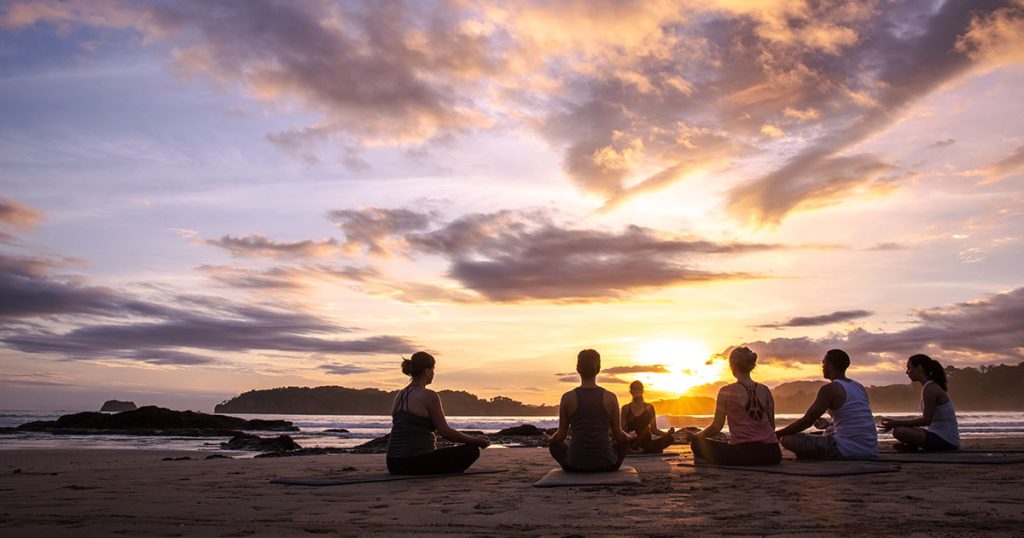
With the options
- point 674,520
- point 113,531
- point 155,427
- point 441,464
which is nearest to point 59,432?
point 155,427

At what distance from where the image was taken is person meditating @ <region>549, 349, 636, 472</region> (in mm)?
9164

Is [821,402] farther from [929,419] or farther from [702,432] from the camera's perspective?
[929,419]

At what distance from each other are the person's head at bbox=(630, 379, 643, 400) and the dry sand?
205 inches

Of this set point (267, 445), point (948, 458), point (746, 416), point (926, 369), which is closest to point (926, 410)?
point (926, 369)

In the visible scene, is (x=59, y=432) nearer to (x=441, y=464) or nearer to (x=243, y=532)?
(x=441, y=464)

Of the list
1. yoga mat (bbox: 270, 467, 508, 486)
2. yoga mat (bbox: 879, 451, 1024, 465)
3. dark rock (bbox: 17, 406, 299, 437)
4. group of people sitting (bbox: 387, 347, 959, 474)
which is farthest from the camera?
dark rock (bbox: 17, 406, 299, 437)

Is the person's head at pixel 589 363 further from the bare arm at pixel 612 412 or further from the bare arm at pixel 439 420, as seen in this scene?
the bare arm at pixel 439 420

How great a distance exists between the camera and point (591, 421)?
361 inches

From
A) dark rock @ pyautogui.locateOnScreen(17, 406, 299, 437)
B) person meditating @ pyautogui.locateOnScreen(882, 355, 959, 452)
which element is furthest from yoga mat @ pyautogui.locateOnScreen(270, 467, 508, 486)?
dark rock @ pyautogui.locateOnScreen(17, 406, 299, 437)

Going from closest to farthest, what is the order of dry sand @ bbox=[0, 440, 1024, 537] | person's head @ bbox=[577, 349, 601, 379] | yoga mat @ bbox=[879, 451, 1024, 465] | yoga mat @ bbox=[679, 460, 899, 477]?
1. dry sand @ bbox=[0, 440, 1024, 537]
2. yoga mat @ bbox=[679, 460, 899, 477]
3. person's head @ bbox=[577, 349, 601, 379]
4. yoga mat @ bbox=[879, 451, 1024, 465]

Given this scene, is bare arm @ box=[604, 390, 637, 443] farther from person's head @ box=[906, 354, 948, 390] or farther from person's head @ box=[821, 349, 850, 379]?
person's head @ box=[906, 354, 948, 390]

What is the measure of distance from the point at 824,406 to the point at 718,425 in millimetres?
1704

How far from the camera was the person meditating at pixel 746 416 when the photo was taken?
31.9ft

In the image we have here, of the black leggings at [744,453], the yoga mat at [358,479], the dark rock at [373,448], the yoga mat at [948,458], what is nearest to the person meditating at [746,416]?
the black leggings at [744,453]
